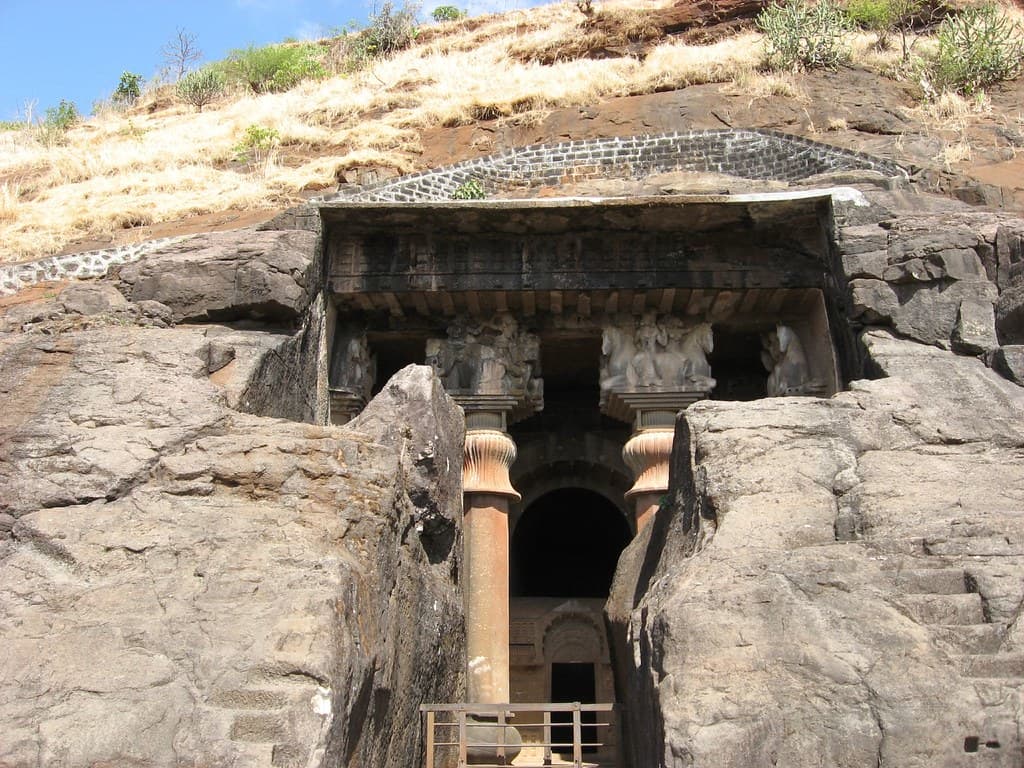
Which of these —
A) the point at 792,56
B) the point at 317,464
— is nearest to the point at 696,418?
the point at 317,464

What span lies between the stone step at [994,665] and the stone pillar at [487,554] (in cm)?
436

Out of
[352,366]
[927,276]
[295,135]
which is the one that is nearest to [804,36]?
[295,135]

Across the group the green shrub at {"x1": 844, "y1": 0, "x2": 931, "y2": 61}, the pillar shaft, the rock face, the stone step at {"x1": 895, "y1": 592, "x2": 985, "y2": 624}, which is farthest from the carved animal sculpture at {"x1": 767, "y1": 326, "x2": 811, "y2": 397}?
the green shrub at {"x1": 844, "y1": 0, "x2": 931, "y2": 61}

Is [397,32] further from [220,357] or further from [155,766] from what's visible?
[155,766]

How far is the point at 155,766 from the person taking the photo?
353cm

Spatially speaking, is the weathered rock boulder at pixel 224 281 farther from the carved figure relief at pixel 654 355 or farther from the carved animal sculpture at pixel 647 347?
the carved animal sculpture at pixel 647 347

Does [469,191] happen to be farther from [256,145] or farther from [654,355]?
[256,145]

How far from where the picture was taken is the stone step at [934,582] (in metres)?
4.04

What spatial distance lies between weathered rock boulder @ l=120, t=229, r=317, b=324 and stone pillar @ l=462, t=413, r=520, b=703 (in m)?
1.93

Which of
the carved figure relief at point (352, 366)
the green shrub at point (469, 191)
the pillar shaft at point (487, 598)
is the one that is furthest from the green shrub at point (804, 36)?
the pillar shaft at point (487, 598)

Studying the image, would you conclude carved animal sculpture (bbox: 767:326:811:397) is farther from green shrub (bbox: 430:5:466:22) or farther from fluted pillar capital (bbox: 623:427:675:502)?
green shrub (bbox: 430:5:466:22)

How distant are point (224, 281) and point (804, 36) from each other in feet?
49.5

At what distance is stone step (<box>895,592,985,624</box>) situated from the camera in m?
3.90

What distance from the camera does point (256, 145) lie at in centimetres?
1661
